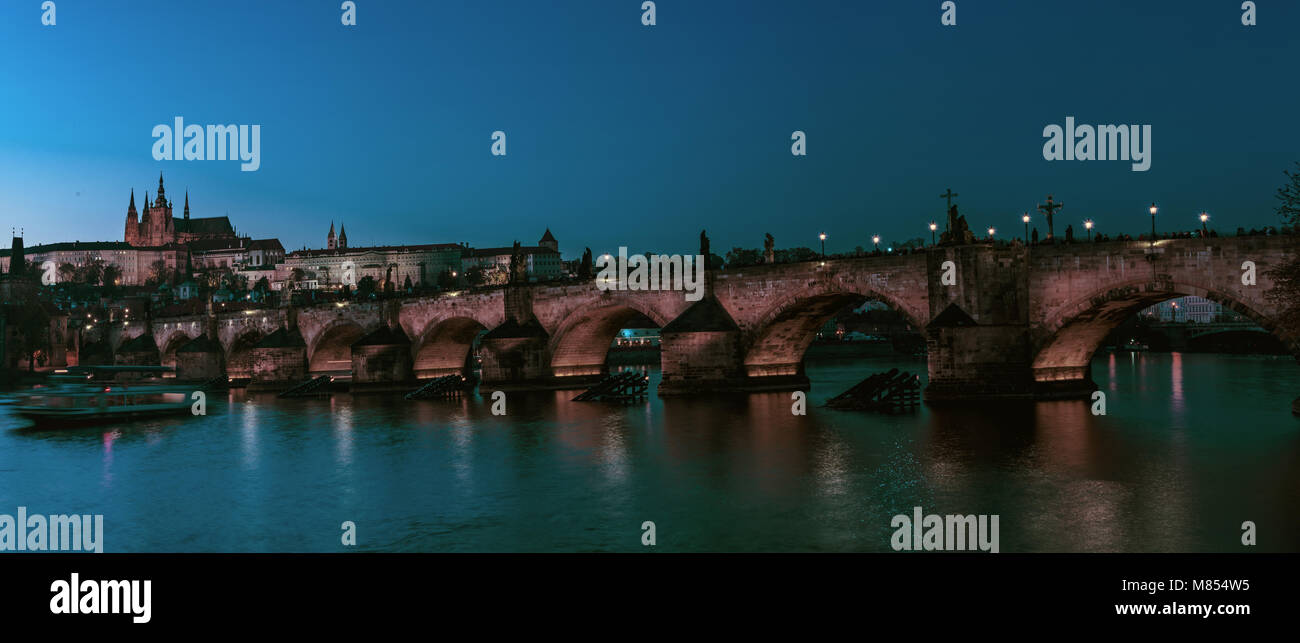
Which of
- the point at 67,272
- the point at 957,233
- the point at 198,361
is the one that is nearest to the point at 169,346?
the point at 198,361

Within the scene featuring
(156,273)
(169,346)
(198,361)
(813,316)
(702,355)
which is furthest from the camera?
(156,273)

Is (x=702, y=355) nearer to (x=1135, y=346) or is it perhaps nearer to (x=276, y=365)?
(x=276, y=365)

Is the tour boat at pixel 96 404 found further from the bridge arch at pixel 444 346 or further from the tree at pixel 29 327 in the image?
the tree at pixel 29 327

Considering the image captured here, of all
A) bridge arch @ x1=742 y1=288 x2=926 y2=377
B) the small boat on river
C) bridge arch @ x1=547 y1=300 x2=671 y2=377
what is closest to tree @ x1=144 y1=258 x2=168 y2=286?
the small boat on river

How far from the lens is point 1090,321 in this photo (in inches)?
1138

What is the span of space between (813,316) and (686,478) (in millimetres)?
19904

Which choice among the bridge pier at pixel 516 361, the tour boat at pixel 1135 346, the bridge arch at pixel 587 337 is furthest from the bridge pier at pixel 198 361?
the tour boat at pixel 1135 346

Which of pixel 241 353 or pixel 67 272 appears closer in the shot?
pixel 241 353

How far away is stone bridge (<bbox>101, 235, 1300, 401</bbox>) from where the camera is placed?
26.3 m

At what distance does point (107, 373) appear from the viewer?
6494 centimetres

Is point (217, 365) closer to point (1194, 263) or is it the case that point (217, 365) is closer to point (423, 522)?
point (423, 522)

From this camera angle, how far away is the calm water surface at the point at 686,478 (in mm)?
14289

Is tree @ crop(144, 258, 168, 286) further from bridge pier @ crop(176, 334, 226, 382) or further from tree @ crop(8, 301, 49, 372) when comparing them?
bridge pier @ crop(176, 334, 226, 382)
